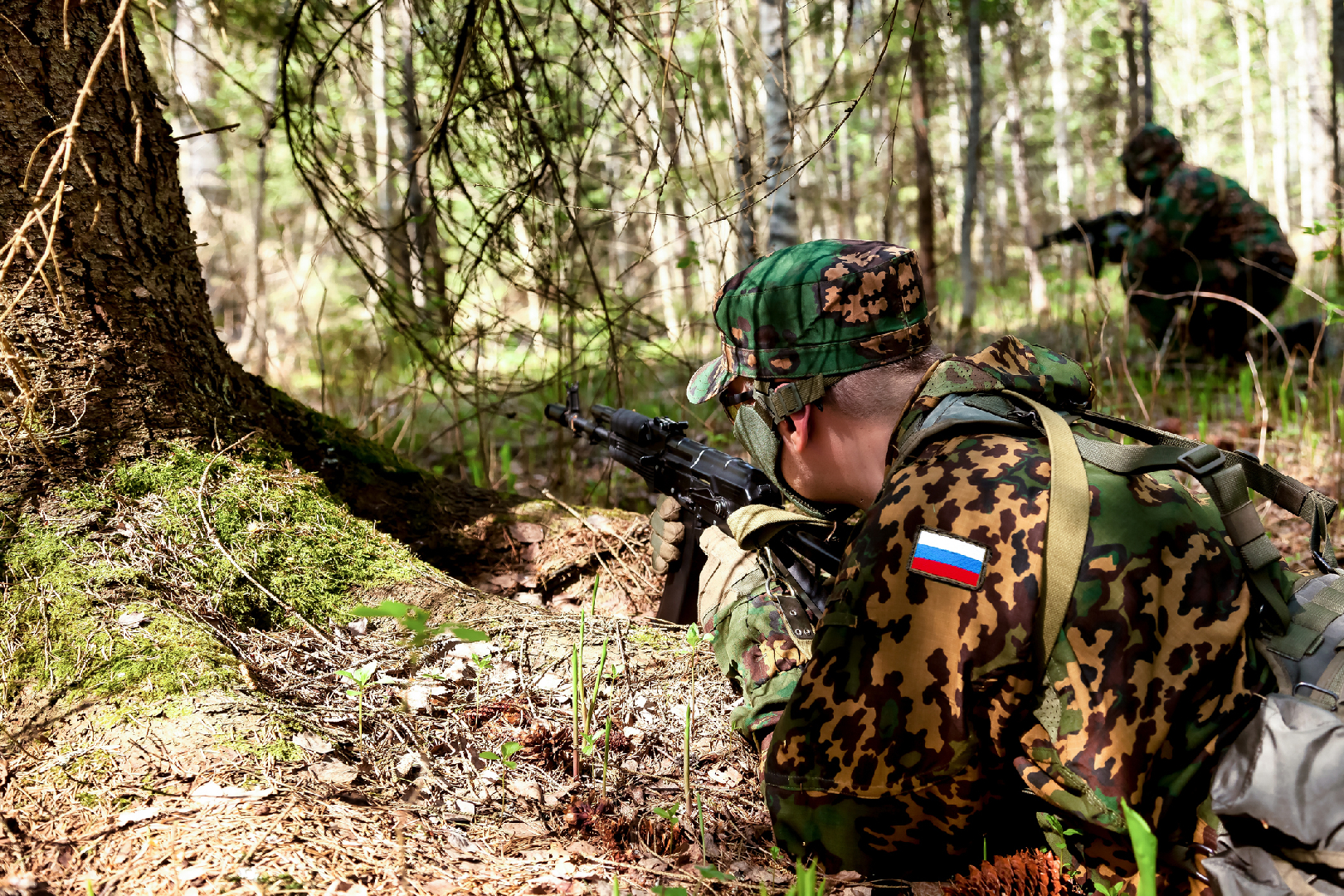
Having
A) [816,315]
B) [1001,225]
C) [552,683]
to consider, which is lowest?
[552,683]

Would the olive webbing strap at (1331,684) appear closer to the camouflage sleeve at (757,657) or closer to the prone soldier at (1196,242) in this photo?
the camouflage sleeve at (757,657)

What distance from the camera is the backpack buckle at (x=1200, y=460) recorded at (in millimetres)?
1593

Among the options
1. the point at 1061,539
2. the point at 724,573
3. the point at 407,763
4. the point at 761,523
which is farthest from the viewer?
the point at 724,573

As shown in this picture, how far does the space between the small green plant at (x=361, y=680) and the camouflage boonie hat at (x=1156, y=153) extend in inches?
346

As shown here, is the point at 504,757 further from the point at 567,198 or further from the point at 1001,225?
the point at 1001,225

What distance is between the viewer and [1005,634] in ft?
5.46

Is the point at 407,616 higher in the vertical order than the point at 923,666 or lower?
higher

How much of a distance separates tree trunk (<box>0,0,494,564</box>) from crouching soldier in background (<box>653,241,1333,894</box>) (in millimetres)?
1906

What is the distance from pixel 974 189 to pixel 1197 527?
32.8 feet

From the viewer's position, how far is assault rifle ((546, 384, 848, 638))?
7.97ft

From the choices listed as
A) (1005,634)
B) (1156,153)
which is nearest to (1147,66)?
(1156,153)

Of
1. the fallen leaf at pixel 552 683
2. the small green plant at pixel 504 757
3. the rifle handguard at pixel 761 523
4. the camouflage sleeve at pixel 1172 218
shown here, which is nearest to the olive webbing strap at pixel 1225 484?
the rifle handguard at pixel 761 523

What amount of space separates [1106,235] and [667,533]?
7128 millimetres

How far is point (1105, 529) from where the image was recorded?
166cm
